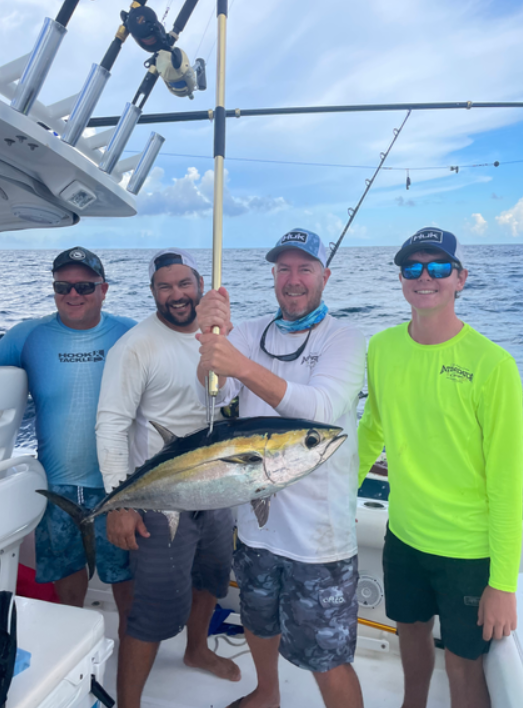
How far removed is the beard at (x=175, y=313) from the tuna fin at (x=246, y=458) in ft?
4.15

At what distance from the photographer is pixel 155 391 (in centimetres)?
235

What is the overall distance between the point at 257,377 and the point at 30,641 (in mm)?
1110

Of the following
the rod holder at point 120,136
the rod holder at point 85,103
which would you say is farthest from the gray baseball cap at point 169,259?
the rod holder at point 85,103

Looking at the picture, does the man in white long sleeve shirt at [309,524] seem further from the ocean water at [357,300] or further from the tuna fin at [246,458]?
the ocean water at [357,300]

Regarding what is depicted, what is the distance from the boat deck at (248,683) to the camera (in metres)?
2.47

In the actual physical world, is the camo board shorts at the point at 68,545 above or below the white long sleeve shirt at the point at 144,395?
below

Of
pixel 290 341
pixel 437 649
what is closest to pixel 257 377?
pixel 290 341

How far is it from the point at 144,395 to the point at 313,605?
115 centimetres

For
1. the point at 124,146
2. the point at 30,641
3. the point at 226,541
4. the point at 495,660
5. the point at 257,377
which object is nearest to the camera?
the point at 257,377

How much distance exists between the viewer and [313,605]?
189cm

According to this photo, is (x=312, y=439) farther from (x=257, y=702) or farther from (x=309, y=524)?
(x=257, y=702)

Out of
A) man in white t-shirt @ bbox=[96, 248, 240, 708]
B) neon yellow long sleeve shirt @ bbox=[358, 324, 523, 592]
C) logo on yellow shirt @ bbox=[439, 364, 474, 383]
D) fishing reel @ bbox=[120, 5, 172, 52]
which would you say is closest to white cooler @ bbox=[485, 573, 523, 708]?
neon yellow long sleeve shirt @ bbox=[358, 324, 523, 592]

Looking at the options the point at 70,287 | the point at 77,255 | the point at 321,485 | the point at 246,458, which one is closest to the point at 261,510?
the point at 246,458

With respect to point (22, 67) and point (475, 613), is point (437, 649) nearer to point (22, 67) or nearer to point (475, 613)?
point (475, 613)
